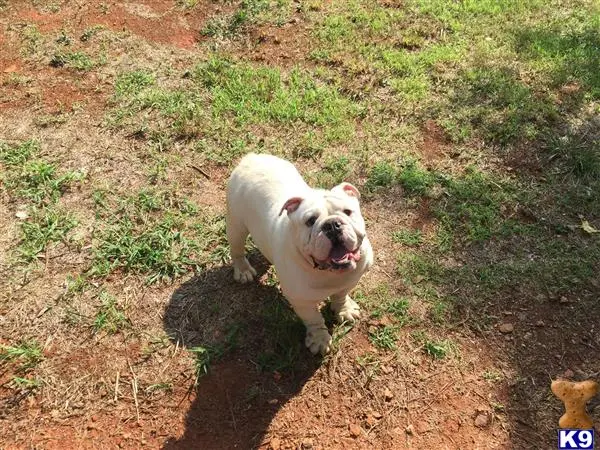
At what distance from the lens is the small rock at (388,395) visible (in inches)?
150

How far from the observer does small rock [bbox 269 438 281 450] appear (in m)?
3.59

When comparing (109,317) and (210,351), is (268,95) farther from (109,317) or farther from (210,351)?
(210,351)

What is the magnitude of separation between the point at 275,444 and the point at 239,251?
4.99ft

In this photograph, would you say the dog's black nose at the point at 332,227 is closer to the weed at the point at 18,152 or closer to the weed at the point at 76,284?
the weed at the point at 76,284

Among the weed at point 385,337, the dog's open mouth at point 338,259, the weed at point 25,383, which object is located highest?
the dog's open mouth at point 338,259

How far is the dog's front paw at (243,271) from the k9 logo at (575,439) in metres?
2.54

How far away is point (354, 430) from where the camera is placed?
3654 mm

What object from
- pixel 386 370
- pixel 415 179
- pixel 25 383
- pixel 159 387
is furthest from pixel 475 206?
pixel 25 383

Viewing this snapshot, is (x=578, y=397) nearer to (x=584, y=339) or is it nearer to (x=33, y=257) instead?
(x=584, y=339)

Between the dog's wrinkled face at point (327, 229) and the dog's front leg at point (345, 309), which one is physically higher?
the dog's wrinkled face at point (327, 229)

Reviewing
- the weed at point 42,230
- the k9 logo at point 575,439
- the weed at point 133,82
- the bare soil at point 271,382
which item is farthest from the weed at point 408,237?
the weed at point 133,82

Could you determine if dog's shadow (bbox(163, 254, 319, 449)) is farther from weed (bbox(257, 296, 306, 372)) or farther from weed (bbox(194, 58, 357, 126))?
weed (bbox(194, 58, 357, 126))

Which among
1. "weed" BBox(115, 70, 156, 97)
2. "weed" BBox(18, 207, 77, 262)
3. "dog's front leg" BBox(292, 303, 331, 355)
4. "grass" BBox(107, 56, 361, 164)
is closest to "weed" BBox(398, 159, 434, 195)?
"grass" BBox(107, 56, 361, 164)

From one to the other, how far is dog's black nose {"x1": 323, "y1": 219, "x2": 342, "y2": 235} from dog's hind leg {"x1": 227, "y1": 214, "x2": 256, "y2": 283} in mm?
1169
